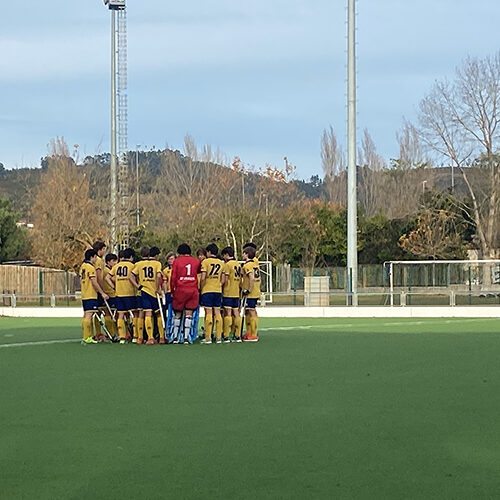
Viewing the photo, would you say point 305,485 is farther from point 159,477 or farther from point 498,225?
point 498,225

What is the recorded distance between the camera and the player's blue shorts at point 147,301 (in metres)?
19.1

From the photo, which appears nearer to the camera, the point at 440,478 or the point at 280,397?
the point at 440,478

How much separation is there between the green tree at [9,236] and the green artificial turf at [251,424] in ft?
130

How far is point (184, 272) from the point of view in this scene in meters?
18.8

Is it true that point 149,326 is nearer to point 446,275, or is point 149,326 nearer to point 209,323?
point 209,323

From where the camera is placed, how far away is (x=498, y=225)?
50594mm

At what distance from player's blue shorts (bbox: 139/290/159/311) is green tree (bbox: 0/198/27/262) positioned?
38042 mm

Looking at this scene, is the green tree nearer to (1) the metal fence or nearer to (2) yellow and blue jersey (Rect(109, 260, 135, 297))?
(1) the metal fence

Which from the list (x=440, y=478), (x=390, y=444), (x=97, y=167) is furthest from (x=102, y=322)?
(x=97, y=167)

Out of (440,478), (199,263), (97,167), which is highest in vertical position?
(97,167)

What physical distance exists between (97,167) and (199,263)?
5148 centimetres

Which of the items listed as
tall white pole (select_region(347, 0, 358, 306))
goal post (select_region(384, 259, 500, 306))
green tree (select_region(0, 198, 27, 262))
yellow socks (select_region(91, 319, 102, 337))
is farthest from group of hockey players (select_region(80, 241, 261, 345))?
green tree (select_region(0, 198, 27, 262))

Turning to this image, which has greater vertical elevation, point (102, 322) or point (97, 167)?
point (97, 167)

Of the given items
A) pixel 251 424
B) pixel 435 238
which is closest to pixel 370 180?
pixel 435 238
